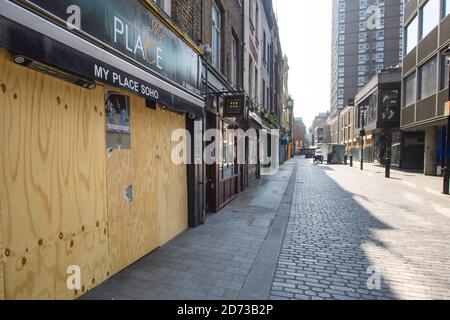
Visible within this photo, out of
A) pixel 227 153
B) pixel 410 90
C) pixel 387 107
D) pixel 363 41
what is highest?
pixel 363 41

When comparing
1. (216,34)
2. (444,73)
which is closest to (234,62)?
(216,34)

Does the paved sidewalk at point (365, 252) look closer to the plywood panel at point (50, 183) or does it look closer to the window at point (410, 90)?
the plywood panel at point (50, 183)

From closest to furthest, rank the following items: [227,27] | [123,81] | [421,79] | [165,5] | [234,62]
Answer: [123,81] < [165,5] < [227,27] < [234,62] < [421,79]

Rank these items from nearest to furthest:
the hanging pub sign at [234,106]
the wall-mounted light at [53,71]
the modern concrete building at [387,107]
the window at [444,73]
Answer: the wall-mounted light at [53,71]
the hanging pub sign at [234,106]
the window at [444,73]
the modern concrete building at [387,107]

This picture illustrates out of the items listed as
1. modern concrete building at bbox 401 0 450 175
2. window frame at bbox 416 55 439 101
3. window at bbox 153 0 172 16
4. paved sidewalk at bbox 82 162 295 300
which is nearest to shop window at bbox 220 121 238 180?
paved sidewalk at bbox 82 162 295 300

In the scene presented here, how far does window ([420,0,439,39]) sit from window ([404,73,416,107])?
288cm

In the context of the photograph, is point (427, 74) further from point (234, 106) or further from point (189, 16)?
point (189, 16)

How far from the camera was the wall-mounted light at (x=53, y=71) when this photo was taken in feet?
8.00

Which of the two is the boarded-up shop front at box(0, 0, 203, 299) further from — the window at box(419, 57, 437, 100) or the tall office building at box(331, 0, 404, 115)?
the tall office building at box(331, 0, 404, 115)

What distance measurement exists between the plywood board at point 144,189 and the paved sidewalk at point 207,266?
289 millimetres

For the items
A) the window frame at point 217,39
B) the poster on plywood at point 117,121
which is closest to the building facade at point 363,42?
the window frame at point 217,39

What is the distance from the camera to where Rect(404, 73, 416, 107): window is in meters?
19.1

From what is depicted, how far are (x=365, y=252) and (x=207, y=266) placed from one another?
9.25 feet

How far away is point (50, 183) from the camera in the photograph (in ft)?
9.39
